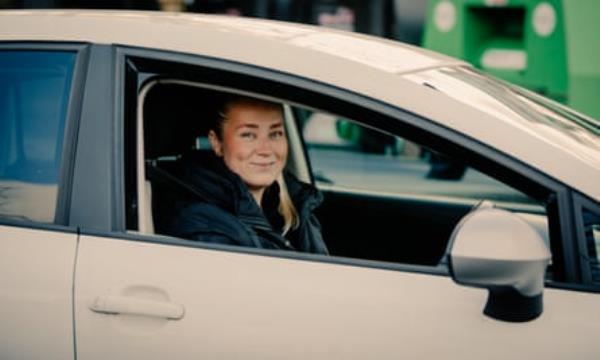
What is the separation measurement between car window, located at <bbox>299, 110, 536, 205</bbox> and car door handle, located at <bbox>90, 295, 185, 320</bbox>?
583 centimetres

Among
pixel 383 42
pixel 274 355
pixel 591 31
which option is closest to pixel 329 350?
pixel 274 355

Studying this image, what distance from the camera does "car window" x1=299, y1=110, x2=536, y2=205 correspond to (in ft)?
29.7

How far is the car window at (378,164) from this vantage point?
9.05 meters

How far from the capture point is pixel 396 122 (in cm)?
248

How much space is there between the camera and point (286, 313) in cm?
246

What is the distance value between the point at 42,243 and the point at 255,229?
2.05 ft

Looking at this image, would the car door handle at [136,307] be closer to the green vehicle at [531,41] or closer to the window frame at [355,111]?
the window frame at [355,111]


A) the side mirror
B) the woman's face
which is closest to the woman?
the woman's face

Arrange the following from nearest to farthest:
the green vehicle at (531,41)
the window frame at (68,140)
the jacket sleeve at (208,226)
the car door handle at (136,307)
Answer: the car door handle at (136,307), the window frame at (68,140), the jacket sleeve at (208,226), the green vehicle at (531,41)

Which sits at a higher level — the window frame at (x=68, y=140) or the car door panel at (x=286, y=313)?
the window frame at (x=68, y=140)

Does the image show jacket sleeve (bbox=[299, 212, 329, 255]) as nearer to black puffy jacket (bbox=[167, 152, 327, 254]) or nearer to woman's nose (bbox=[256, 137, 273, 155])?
black puffy jacket (bbox=[167, 152, 327, 254])

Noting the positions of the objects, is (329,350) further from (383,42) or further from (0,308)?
(383,42)

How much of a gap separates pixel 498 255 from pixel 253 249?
0.64 metres

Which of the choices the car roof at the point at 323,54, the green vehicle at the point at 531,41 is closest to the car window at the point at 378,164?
the green vehicle at the point at 531,41
